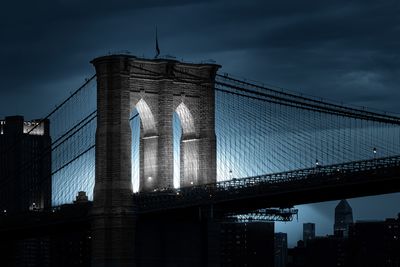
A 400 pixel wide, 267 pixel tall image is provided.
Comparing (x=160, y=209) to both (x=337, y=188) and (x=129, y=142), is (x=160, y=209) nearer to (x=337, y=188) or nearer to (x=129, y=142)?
(x=129, y=142)

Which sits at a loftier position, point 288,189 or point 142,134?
point 142,134

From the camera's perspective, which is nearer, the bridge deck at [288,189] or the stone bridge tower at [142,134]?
the bridge deck at [288,189]

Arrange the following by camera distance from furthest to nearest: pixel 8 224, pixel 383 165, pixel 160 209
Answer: pixel 8 224 → pixel 160 209 → pixel 383 165

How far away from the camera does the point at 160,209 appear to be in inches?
4633

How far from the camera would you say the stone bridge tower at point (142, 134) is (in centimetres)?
11844

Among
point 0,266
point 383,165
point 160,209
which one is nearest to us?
point 383,165

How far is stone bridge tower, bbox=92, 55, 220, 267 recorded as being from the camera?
118 m

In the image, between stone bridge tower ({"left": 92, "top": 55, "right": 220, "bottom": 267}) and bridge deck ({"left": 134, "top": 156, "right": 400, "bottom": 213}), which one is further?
stone bridge tower ({"left": 92, "top": 55, "right": 220, "bottom": 267})

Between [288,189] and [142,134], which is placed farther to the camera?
[142,134]

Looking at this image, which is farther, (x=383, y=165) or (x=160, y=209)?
(x=160, y=209)

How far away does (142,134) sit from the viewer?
123062 millimetres

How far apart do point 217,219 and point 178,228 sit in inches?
130

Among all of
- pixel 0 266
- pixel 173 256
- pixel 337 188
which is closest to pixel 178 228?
pixel 173 256

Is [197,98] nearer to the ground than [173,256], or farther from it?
farther from it
